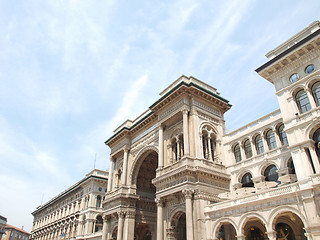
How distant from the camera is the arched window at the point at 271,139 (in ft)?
89.2

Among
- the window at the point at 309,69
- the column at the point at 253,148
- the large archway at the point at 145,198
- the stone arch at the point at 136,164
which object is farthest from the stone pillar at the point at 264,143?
the stone arch at the point at 136,164

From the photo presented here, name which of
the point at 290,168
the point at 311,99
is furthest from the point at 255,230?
the point at 311,99

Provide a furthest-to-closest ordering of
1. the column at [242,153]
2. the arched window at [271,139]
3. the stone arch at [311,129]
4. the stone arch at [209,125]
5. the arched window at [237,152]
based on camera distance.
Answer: the stone arch at [209,125] → the arched window at [237,152] → the column at [242,153] → the arched window at [271,139] → the stone arch at [311,129]

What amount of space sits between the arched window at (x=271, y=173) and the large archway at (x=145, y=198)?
53.1 ft

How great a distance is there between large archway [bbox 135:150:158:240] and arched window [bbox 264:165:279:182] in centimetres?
1618

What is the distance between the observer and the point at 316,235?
699 inches

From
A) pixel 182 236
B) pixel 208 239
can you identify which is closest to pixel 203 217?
pixel 208 239

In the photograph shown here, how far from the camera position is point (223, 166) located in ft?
101

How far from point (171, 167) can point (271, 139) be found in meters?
11.0

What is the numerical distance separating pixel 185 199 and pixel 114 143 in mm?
21353

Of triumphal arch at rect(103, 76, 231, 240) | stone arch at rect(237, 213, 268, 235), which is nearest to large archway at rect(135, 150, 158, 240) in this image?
triumphal arch at rect(103, 76, 231, 240)

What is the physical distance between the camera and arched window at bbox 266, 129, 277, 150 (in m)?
27.2

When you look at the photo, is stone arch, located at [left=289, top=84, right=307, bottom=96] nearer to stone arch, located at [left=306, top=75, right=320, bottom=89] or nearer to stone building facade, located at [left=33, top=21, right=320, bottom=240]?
stone building facade, located at [left=33, top=21, right=320, bottom=240]

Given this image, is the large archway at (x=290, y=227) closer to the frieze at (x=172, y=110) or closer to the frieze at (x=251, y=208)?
the frieze at (x=251, y=208)
